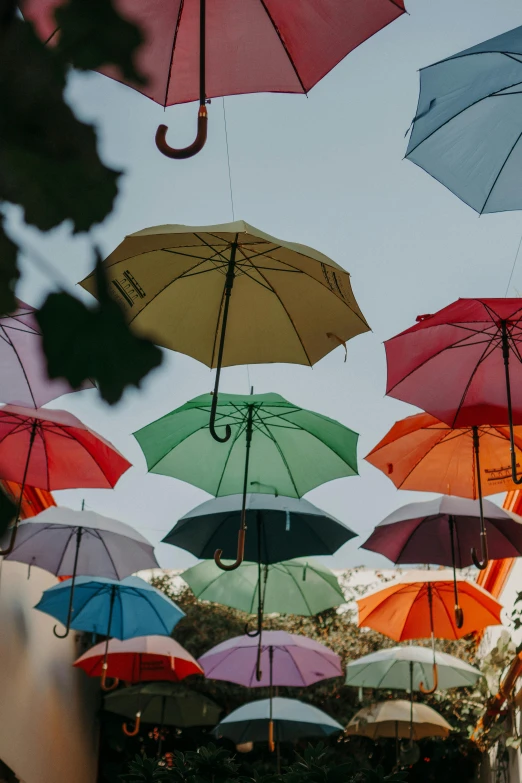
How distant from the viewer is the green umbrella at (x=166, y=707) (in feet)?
31.5

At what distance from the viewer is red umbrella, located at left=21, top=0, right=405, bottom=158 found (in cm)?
316

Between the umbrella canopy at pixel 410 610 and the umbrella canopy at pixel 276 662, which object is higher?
the umbrella canopy at pixel 410 610

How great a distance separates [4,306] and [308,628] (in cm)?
1017

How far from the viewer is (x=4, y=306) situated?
0.86 m

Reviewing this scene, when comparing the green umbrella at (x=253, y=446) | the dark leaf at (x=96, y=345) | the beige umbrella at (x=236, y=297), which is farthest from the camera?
the green umbrella at (x=253, y=446)

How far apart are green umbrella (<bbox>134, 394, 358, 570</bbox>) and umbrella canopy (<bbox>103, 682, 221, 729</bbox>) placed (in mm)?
4648

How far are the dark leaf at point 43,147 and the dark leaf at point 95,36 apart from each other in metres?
0.03

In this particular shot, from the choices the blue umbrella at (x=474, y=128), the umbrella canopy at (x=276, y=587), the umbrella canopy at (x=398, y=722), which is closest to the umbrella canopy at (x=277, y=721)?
the umbrella canopy at (x=398, y=722)

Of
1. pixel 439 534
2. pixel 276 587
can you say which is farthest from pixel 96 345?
pixel 276 587

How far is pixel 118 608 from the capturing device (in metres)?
8.36

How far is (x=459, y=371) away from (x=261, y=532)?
2.47 m

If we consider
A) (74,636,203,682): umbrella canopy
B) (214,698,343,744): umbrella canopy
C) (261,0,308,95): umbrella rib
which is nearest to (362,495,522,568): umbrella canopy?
(214,698,343,744): umbrella canopy

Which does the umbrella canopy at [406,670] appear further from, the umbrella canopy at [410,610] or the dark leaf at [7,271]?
the dark leaf at [7,271]

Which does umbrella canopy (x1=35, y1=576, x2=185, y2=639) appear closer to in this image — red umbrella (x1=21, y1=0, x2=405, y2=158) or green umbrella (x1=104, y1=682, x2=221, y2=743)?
green umbrella (x1=104, y1=682, x2=221, y2=743)
